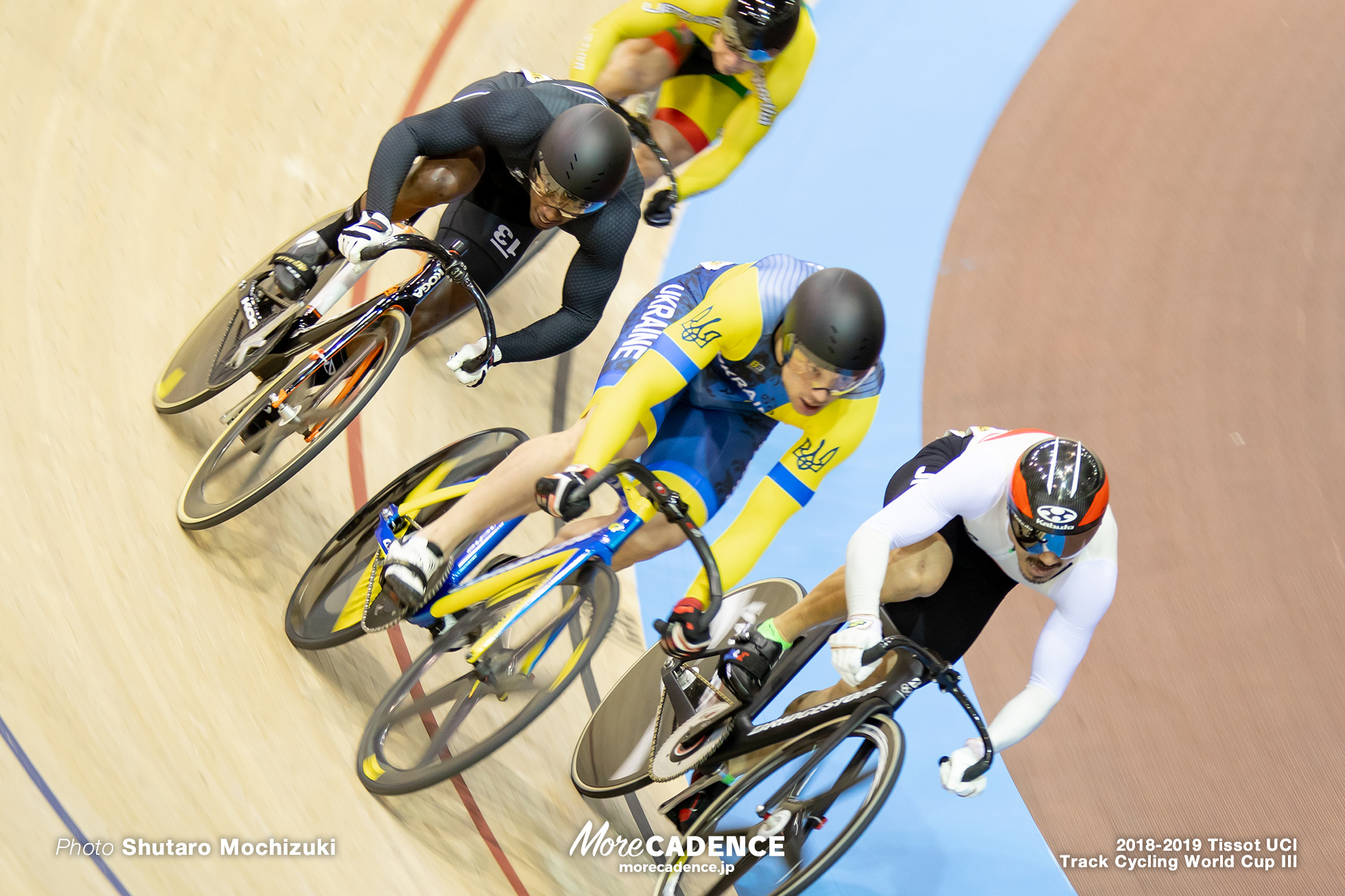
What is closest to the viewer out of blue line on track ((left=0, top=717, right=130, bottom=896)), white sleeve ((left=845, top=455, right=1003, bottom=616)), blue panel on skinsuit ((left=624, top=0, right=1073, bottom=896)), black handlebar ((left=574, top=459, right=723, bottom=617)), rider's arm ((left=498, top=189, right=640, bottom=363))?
blue line on track ((left=0, top=717, right=130, bottom=896))

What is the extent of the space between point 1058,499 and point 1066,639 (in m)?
0.49

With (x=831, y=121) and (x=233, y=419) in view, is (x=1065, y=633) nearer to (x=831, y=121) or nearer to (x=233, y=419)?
(x=233, y=419)

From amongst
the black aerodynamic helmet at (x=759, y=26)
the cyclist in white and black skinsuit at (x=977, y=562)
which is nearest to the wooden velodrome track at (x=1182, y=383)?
the cyclist in white and black skinsuit at (x=977, y=562)

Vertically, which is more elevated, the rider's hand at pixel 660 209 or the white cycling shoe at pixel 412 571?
the rider's hand at pixel 660 209

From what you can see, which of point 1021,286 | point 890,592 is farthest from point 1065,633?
point 1021,286

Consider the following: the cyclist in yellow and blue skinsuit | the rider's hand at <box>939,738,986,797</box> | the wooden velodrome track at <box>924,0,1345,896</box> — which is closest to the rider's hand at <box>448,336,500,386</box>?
the cyclist in yellow and blue skinsuit

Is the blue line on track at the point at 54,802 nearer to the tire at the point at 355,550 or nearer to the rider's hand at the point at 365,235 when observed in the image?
the tire at the point at 355,550

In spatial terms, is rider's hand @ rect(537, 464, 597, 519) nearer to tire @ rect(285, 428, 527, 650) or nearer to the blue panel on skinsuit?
tire @ rect(285, 428, 527, 650)

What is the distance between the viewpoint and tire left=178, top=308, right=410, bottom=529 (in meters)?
3.08

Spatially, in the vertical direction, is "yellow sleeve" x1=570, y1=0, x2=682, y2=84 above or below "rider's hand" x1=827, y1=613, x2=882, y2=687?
above

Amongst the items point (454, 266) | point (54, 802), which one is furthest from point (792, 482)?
point (54, 802)

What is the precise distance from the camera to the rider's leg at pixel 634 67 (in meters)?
4.22

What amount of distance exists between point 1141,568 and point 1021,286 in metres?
1.61

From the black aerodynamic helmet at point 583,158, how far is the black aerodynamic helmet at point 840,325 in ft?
2.17
